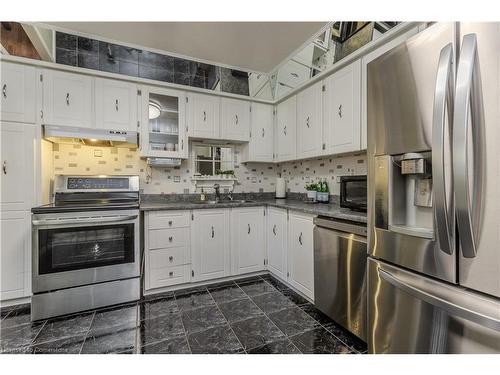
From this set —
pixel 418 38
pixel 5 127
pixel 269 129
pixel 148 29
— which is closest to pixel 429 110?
pixel 418 38

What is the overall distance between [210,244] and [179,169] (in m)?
1.12

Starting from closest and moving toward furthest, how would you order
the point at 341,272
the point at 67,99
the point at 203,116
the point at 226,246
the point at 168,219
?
the point at 341,272
the point at 67,99
the point at 168,219
the point at 226,246
the point at 203,116

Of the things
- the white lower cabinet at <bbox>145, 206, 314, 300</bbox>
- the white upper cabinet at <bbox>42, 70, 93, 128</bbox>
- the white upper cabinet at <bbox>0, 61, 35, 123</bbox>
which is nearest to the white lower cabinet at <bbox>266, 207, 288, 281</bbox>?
the white lower cabinet at <bbox>145, 206, 314, 300</bbox>

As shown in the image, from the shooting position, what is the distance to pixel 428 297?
107 centimetres

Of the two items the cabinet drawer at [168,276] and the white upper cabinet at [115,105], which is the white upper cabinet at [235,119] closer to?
the white upper cabinet at [115,105]

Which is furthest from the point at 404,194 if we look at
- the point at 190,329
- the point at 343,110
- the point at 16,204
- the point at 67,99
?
the point at 16,204

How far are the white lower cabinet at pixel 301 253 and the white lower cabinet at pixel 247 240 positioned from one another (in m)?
0.51

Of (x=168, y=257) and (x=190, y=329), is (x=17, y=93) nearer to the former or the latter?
(x=168, y=257)

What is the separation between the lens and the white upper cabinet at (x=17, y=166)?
223 cm

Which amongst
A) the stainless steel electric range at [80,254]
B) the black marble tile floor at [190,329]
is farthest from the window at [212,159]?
the black marble tile floor at [190,329]

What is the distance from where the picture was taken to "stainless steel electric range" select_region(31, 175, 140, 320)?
2098mm

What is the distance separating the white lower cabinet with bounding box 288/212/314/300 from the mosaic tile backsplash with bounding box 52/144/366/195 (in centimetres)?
70

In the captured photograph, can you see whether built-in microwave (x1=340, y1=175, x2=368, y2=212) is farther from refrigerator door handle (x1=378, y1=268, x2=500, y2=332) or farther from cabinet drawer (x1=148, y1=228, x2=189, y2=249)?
cabinet drawer (x1=148, y1=228, x2=189, y2=249)

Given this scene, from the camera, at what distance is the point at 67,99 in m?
2.46
